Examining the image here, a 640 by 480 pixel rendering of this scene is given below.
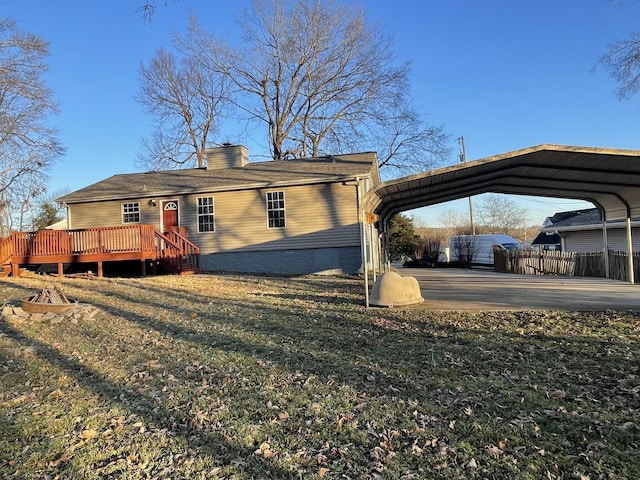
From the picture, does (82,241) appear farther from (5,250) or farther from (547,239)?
(547,239)

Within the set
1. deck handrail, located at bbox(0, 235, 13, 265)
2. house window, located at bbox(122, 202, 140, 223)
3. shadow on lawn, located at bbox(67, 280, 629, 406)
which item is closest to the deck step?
deck handrail, located at bbox(0, 235, 13, 265)

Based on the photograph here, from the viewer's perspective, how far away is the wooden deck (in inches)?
599

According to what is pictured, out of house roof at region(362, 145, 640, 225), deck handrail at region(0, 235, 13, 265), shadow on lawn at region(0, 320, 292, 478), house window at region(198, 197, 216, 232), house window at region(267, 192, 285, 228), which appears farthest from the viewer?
house window at region(198, 197, 216, 232)

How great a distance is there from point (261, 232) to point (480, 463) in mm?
15269

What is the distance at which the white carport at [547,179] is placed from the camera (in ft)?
30.1

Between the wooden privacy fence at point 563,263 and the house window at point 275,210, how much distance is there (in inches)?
432

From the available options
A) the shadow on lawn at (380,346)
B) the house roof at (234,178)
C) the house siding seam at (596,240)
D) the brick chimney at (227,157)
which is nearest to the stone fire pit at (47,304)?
the shadow on lawn at (380,346)

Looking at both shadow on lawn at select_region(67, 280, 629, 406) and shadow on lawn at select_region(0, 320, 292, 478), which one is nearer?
shadow on lawn at select_region(0, 320, 292, 478)

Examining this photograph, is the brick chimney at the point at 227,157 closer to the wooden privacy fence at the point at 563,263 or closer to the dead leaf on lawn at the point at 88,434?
the wooden privacy fence at the point at 563,263

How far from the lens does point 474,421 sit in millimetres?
3793

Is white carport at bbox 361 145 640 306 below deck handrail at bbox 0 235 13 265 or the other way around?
→ the other way around

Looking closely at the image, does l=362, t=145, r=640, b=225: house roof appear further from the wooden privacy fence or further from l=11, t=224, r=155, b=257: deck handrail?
l=11, t=224, r=155, b=257: deck handrail

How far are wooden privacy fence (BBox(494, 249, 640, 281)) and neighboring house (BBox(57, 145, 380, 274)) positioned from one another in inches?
321

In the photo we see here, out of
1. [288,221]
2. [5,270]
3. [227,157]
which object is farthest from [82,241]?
[227,157]
